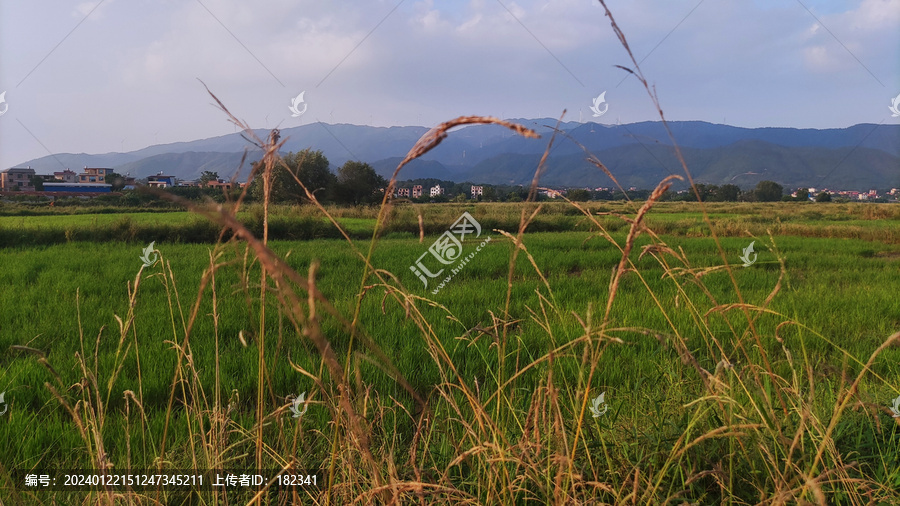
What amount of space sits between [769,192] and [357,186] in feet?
157

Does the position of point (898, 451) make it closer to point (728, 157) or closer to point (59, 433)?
point (59, 433)

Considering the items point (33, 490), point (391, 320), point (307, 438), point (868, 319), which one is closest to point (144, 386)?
point (33, 490)

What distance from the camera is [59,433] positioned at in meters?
2.36

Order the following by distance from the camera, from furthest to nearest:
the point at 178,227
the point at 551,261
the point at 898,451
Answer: the point at 178,227 < the point at 551,261 < the point at 898,451

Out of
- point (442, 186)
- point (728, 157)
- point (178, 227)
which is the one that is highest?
point (728, 157)

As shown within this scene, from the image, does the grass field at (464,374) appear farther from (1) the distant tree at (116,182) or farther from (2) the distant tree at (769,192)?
(2) the distant tree at (769,192)

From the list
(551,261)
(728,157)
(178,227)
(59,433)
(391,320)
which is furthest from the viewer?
(728,157)

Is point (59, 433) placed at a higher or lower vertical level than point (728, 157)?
lower

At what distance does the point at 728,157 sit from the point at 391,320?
141m

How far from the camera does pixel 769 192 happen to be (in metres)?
51.3

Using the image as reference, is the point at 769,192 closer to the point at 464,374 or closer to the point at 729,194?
the point at 729,194

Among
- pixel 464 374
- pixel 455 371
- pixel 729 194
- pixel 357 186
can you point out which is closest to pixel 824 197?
pixel 729 194

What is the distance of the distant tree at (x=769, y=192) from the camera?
166ft

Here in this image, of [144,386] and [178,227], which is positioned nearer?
[144,386]
